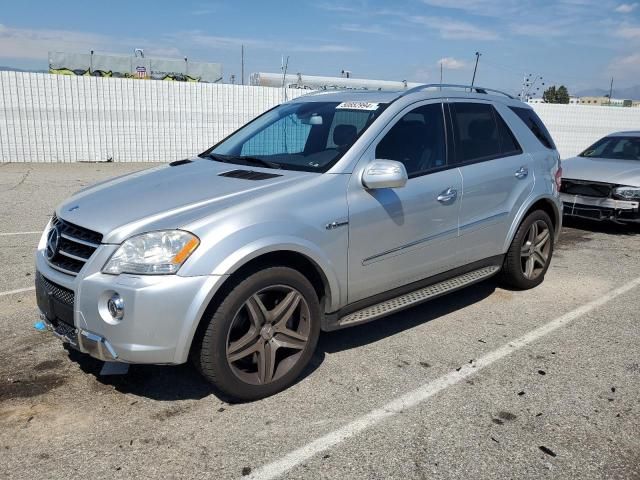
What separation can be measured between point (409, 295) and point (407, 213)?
2.10 feet

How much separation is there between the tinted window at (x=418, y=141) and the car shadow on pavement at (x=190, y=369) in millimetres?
1285

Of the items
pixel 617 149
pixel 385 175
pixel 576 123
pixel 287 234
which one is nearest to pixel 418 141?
pixel 385 175

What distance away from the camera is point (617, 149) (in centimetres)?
970

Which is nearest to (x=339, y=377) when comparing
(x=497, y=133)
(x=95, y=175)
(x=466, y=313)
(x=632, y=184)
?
(x=466, y=313)

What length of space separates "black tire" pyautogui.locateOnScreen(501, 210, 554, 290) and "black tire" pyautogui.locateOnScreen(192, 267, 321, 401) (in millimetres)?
2447

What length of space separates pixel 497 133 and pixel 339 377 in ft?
8.84

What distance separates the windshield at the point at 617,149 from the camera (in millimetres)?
9453

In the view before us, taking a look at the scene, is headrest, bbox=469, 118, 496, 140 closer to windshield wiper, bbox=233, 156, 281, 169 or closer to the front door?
the front door

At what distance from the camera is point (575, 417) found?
331 cm

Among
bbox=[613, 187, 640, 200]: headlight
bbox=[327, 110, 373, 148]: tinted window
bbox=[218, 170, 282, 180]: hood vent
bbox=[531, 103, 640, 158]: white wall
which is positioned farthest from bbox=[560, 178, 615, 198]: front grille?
bbox=[531, 103, 640, 158]: white wall

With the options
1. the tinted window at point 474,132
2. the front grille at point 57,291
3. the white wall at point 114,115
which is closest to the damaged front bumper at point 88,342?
the front grille at point 57,291

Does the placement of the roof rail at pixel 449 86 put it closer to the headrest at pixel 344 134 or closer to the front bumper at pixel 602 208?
the headrest at pixel 344 134

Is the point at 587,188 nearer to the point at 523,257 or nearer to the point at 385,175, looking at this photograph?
the point at 523,257

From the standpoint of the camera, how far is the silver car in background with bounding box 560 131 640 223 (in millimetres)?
8185
